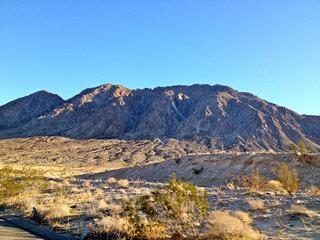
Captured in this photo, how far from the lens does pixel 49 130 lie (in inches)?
5773

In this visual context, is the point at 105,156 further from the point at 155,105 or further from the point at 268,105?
the point at 268,105

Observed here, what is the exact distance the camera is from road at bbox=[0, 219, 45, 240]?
1439 centimetres

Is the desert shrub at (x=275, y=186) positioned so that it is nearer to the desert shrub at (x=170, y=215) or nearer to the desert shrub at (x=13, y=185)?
the desert shrub at (x=13, y=185)

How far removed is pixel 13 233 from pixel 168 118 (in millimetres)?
129370

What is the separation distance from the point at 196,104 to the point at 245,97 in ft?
59.4

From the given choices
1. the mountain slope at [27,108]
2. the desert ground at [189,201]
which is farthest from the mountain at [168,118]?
the desert ground at [189,201]

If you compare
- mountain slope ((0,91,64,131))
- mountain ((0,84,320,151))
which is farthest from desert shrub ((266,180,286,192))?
mountain slope ((0,91,64,131))

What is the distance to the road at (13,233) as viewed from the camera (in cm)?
1439

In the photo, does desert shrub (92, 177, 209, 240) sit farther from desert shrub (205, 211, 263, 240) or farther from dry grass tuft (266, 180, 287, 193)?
dry grass tuft (266, 180, 287, 193)

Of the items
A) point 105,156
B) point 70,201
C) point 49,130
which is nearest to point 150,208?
point 70,201

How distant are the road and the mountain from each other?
98008 mm

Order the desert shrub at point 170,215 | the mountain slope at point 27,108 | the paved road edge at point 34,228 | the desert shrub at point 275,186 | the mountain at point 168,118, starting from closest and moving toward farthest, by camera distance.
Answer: the desert shrub at point 170,215
the paved road edge at point 34,228
the desert shrub at point 275,186
the mountain at point 168,118
the mountain slope at point 27,108

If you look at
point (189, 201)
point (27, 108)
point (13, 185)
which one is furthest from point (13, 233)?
point (27, 108)

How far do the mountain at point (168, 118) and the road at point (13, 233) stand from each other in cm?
9801
